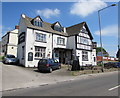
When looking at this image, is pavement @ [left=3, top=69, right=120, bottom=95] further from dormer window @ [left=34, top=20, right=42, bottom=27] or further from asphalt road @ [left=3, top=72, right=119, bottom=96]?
dormer window @ [left=34, top=20, right=42, bottom=27]

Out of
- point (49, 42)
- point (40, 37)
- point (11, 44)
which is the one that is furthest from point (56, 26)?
point (11, 44)

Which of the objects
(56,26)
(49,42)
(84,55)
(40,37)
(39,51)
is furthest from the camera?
(84,55)

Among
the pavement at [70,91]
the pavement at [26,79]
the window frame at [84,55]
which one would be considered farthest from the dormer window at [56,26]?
the pavement at [70,91]

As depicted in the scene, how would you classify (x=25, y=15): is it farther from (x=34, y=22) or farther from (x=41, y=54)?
(x=41, y=54)

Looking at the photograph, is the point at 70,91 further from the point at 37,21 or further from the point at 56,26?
the point at 56,26

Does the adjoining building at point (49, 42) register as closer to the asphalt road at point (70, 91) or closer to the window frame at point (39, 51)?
the window frame at point (39, 51)

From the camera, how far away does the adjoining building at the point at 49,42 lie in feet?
71.2

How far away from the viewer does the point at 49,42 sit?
80.1 feet

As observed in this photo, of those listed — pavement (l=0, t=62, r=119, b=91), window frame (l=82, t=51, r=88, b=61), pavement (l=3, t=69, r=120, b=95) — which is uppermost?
window frame (l=82, t=51, r=88, b=61)

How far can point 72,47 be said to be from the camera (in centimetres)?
2759

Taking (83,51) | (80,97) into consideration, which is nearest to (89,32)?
(83,51)

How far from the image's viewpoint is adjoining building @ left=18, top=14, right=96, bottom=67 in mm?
21703

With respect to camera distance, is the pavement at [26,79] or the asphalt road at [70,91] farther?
the pavement at [26,79]

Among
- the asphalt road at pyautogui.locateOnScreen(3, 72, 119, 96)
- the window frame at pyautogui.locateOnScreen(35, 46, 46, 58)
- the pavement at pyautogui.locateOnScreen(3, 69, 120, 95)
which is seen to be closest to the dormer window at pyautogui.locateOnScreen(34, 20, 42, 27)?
the window frame at pyautogui.locateOnScreen(35, 46, 46, 58)
